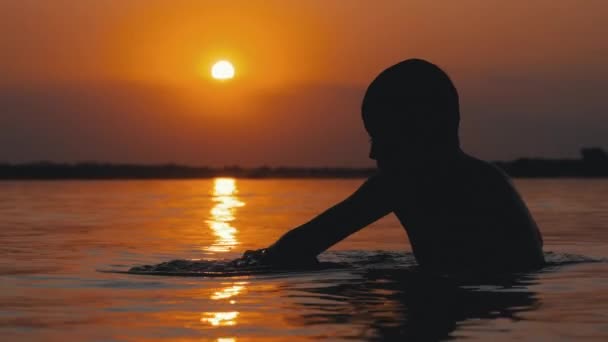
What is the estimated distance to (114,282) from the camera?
1262cm

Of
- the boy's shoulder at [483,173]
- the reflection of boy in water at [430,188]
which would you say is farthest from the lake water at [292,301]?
the boy's shoulder at [483,173]

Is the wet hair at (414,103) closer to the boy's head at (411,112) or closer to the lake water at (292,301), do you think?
the boy's head at (411,112)

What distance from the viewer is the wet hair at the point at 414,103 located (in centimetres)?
1166

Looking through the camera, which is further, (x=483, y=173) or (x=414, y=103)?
(x=483, y=173)

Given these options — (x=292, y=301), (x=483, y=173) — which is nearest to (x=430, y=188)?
(x=483, y=173)

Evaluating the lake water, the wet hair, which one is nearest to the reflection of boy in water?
the wet hair

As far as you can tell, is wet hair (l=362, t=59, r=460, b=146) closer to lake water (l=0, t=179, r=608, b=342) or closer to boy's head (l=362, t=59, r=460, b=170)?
boy's head (l=362, t=59, r=460, b=170)

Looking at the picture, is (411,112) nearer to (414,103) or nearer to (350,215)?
(414,103)

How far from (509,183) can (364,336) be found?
14.2 ft

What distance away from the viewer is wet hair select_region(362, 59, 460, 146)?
1166 centimetres

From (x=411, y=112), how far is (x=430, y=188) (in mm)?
837

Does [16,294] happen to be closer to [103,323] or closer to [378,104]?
[103,323]

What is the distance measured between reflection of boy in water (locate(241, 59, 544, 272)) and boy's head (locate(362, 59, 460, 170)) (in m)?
0.01

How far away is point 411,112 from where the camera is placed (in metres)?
11.8
